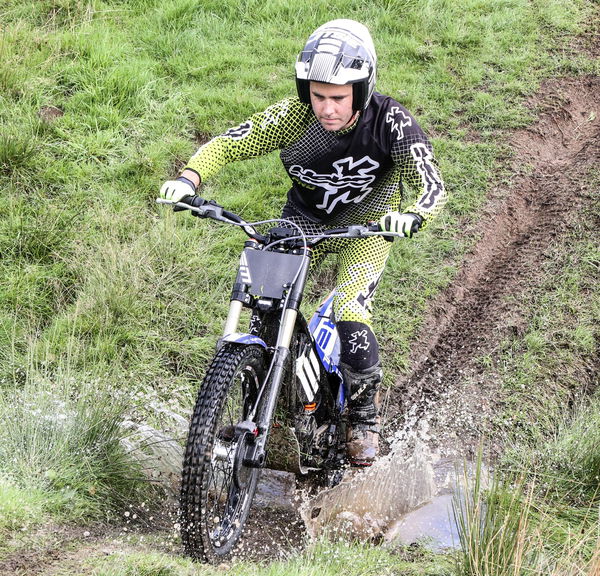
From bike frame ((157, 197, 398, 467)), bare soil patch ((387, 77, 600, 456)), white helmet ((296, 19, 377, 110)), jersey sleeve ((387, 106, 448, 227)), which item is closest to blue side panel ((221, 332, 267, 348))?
bike frame ((157, 197, 398, 467))

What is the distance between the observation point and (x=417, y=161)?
156 inches

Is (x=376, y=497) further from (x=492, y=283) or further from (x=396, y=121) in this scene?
(x=492, y=283)

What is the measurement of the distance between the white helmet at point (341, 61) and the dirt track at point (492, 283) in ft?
7.32

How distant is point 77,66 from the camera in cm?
711

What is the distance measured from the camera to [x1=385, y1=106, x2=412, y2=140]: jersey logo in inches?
158

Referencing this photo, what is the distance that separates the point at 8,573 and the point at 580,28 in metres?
8.44

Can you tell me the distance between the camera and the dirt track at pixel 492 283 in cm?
495

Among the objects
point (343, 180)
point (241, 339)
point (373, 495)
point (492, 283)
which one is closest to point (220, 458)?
point (241, 339)

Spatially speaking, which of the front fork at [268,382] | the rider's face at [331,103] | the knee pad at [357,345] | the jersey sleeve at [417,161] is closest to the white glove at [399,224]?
the jersey sleeve at [417,161]

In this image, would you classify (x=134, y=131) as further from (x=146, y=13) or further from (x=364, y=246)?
(x=364, y=246)

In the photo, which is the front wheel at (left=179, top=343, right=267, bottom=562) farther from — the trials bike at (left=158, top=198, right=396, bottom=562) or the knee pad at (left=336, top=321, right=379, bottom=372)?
the knee pad at (left=336, top=321, right=379, bottom=372)

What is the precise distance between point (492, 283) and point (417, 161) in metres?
2.48

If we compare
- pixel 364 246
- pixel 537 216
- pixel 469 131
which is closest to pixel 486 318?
pixel 537 216

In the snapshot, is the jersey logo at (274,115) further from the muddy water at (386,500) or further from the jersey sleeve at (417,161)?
the muddy water at (386,500)
